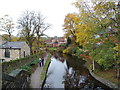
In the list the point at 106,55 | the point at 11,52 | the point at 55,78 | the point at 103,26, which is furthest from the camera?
the point at 11,52

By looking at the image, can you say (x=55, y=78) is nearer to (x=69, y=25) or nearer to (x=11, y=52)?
(x=11, y=52)

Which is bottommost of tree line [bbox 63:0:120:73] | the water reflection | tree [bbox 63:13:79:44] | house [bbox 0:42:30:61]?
the water reflection

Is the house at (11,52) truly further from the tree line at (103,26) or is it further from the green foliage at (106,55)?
the green foliage at (106,55)

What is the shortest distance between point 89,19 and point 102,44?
8.24 ft

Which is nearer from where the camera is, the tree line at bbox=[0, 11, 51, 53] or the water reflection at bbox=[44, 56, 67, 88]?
the water reflection at bbox=[44, 56, 67, 88]

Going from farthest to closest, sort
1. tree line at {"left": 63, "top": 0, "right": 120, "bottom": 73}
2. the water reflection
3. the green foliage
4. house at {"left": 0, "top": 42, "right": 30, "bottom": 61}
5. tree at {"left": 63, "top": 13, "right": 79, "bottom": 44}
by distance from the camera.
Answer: tree at {"left": 63, "top": 13, "right": 79, "bottom": 44} → house at {"left": 0, "top": 42, "right": 30, "bottom": 61} → the water reflection → the green foliage → tree line at {"left": 63, "top": 0, "right": 120, "bottom": 73}

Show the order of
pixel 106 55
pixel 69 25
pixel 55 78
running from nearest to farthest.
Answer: pixel 106 55 → pixel 55 78 → pixel 69 25

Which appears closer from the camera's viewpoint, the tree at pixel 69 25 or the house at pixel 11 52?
the house at pixel 11 52

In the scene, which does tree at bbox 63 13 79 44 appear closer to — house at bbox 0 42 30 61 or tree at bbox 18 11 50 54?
tree at bbox 18 11 50 54

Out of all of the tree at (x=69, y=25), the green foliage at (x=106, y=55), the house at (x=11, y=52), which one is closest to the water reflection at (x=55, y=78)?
the green foliage at (x=106, y=55)

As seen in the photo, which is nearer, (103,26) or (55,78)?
(103,26)

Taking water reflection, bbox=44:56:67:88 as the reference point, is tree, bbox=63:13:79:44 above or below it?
above

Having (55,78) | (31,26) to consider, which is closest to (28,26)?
(31,26)

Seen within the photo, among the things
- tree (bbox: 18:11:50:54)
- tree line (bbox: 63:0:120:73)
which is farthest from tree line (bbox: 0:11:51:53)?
tree line (bbox: 63:0:120:73)
